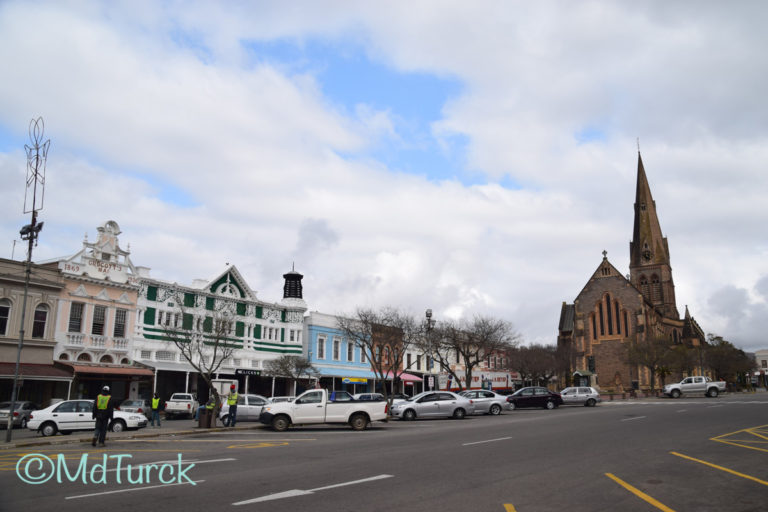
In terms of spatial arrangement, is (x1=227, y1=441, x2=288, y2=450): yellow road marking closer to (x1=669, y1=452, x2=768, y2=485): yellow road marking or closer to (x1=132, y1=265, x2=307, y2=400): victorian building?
(x1=669, y1=452, x2=768, y2=485): yellow road marking

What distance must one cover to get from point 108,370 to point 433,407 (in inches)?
781

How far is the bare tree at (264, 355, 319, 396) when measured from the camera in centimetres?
4409

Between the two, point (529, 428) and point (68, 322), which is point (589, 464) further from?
point (68, 322)

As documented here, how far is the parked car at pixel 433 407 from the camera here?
94.4 feet

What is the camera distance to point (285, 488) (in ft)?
29.9

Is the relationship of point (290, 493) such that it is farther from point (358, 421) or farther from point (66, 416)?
point (66, 416)

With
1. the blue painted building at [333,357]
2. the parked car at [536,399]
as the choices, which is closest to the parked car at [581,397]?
the parked car at [536,399]

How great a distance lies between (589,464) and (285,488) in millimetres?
6074

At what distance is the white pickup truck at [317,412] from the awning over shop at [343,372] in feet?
88.5

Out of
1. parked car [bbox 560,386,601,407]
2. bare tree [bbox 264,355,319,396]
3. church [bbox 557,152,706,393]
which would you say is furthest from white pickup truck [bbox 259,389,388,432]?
church [bbox 557,152,706,393]

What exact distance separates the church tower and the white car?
8626 cm

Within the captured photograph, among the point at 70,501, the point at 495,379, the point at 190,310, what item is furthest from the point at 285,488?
the point at 495,379

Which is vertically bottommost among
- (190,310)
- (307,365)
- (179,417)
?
(179,417)

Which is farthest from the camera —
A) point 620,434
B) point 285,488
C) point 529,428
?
point 529,428
